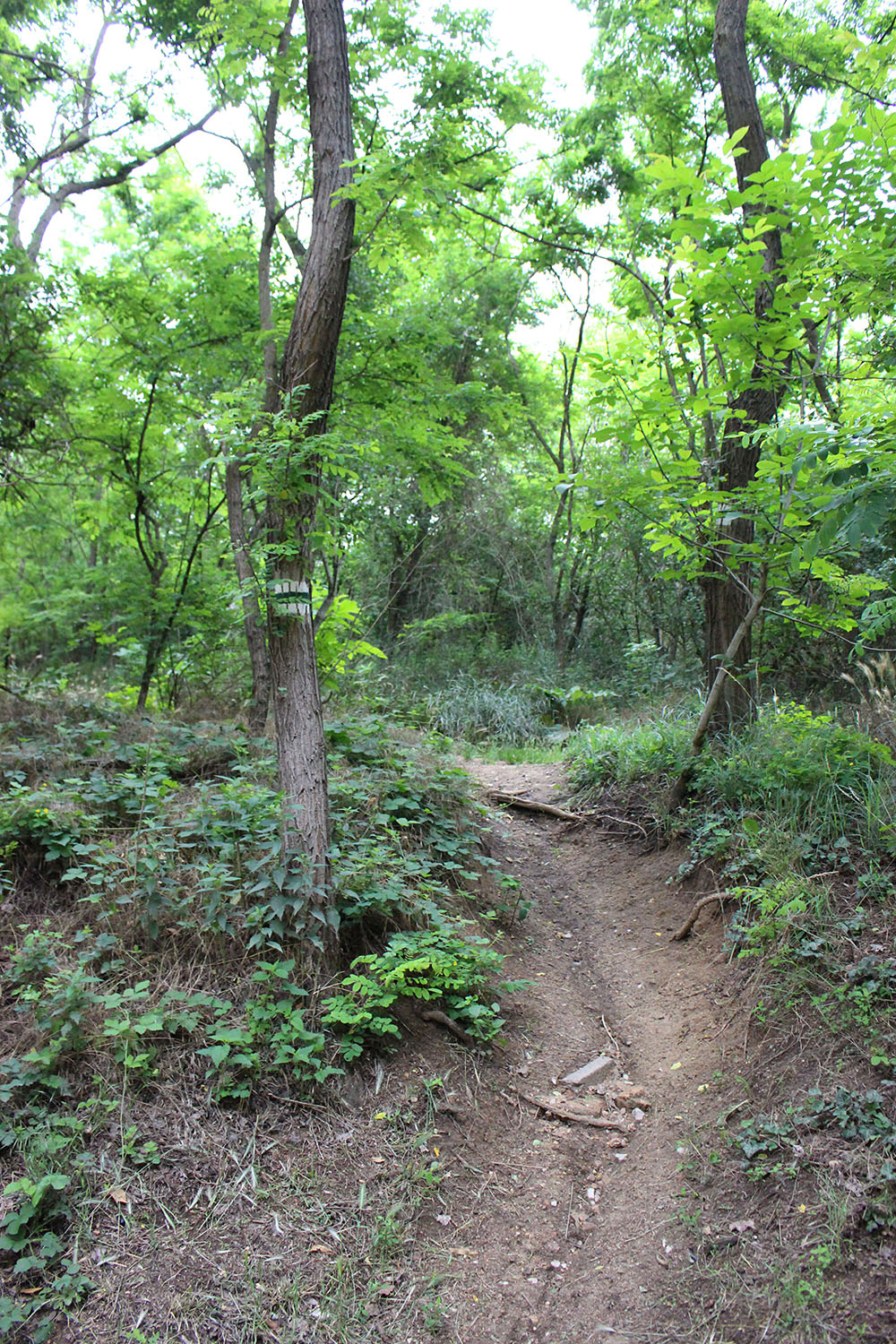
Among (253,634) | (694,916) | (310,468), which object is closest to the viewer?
(310,468)

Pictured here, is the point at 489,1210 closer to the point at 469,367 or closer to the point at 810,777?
the point at 810,777

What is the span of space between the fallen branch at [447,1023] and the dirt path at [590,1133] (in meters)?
0.16

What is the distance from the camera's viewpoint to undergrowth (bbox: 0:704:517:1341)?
2623mm

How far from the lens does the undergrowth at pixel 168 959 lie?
2.62 m

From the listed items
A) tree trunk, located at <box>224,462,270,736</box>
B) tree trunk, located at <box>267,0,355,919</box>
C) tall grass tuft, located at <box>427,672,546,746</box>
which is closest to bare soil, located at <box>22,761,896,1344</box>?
tree trunk, located at <box>267,0,355,919</box>

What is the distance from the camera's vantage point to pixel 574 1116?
325 centimetres

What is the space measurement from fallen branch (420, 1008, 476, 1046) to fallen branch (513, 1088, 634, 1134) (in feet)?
1.00

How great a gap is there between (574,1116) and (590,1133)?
89mm

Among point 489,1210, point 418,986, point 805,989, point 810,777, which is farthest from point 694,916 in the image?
point 489,1210

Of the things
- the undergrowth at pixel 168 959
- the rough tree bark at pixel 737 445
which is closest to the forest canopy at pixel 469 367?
the rough tree bark at pixel 737 445

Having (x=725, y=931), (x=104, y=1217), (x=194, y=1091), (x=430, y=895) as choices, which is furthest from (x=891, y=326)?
(x=104, y=1217)

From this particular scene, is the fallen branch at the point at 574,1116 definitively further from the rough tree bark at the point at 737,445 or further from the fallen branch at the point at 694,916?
the rough tree bark at the point at 737,445

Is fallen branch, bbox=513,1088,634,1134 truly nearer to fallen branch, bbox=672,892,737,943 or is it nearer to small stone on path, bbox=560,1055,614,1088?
small stone on path, bbox=560,1055,614,1088

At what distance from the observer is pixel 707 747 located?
5.18m
